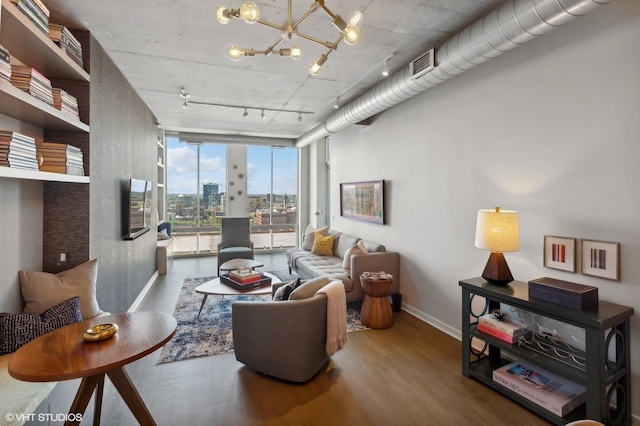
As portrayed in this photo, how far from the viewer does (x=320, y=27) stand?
8.91ft

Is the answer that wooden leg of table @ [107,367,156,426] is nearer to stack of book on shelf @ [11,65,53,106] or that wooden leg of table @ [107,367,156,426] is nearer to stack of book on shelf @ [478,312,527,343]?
stack of book on shelf @ [11,65,53,106]

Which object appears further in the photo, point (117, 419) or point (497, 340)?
point (497, 340)

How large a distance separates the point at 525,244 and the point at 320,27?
2.60 metres

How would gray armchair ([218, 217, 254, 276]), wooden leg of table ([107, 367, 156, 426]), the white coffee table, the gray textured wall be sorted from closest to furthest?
wooden leg of table ([107, 367, 156, 426])
the gray textured wall
the white coffee table
gray armchair ([218, 217, 254, 276])

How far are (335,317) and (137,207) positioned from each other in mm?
3022

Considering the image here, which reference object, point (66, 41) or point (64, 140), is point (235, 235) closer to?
point (64, 140)

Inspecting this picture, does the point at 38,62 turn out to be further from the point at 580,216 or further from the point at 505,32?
the point at 580,216

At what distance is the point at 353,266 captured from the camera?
158 inches

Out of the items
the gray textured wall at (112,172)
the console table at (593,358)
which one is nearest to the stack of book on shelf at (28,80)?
the gray textured wall at (112,172)

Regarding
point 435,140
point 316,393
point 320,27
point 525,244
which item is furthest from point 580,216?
point 320,27

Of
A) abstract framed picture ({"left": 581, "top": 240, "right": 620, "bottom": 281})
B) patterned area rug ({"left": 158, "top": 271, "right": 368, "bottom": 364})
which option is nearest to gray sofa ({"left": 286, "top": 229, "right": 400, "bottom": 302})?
patterned area rug ({"left": 158, "top": 271, "right": 368, "bottom": 364})

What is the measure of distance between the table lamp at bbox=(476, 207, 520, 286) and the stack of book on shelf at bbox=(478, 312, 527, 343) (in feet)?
0.96

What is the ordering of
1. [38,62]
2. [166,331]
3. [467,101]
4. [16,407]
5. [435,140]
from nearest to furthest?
[16,407], [166,331], [38,62], [467,101], [435,140]

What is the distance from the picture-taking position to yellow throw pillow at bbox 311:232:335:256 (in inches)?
222
